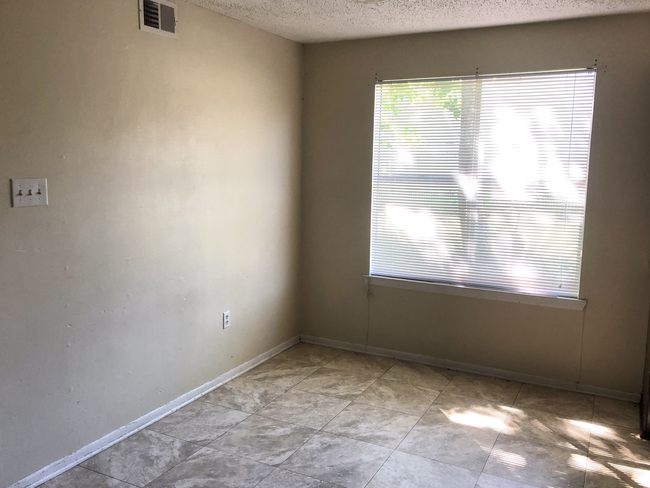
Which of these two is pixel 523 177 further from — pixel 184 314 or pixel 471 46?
pixel 184 314

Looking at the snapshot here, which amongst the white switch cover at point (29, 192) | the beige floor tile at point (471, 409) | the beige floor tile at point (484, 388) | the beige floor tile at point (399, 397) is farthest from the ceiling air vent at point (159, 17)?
the beige floor tile at point (484, 388)

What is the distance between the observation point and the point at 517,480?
2557 millimetres

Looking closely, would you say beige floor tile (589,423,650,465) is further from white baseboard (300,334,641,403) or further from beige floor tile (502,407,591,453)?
white baseboard (300,334,641,403)

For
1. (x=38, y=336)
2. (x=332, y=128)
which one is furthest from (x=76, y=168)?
(x=332, y=128)

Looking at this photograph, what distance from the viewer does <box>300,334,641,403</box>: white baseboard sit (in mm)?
3533

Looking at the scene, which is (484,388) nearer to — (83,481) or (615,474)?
(615,474)

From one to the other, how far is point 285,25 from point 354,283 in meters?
1.93

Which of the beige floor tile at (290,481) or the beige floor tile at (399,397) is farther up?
the beige floor tile at (399,397)

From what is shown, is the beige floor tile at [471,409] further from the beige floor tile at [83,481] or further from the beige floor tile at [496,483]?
the beige floor tile at [83,481]

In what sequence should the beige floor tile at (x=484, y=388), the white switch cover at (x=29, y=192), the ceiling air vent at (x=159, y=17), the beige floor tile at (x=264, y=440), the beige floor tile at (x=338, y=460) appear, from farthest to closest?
the beige floor tile at (x=484, y=388) < the ceiling air vent at (x=159, y=17) < the beige floor tile at (x=264, y=440) < the beige floor tile at (x=338, y=460) < the white switch cover at (x=29, y=192)

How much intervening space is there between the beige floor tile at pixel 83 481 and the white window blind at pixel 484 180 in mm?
Result: 2362

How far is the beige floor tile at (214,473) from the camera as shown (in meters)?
2.49

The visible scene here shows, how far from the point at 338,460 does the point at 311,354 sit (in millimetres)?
1558

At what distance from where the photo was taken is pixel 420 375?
3850 millimetres
